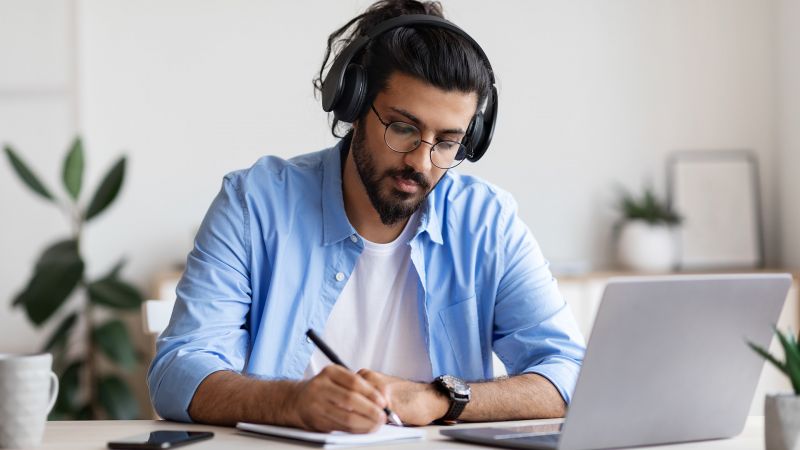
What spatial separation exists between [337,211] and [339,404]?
0.63 m

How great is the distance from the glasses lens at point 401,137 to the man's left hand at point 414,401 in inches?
18.4

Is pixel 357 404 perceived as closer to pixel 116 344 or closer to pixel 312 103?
pixel 116 344

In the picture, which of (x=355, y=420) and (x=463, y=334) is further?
(x=463, y=334)

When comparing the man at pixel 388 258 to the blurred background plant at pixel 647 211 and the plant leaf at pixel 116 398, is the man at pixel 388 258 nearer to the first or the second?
the plant leaf at pixel 116 398

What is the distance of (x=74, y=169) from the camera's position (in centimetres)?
350

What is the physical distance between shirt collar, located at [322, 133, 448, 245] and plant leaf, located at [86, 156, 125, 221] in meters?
1.76

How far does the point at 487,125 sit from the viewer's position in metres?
1.92

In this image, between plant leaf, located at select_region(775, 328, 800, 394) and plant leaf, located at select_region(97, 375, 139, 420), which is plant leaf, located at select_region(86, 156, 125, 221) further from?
plant leaf, located at select_region(775, 328, 800, 394)

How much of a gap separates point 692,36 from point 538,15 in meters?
0.68

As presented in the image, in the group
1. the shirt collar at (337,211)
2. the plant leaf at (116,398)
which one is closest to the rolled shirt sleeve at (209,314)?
the shirt collar at (337,211)

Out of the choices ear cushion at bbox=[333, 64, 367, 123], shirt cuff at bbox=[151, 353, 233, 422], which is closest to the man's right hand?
shirt cuff at bbox=[151, 353, 233, 422]

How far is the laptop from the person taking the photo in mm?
1154

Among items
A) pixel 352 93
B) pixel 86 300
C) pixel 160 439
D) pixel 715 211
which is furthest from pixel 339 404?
pixel 715 211

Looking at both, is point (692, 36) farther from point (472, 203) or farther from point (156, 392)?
point (156, 392)
